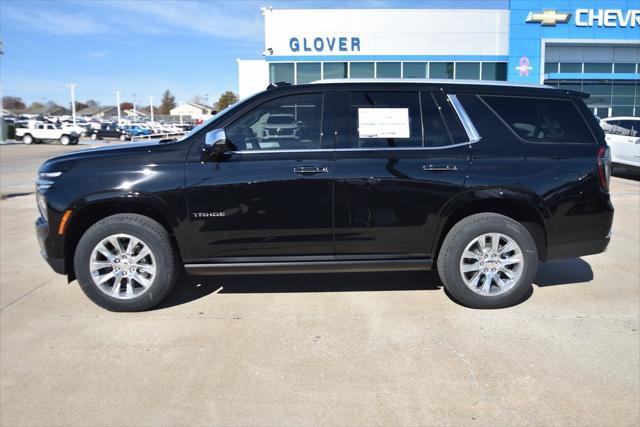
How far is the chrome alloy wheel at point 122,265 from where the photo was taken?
4.39 m

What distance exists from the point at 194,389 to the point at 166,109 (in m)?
151

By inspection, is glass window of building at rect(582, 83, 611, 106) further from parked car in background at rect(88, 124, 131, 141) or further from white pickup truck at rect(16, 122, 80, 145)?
parked car in background at rect(88, 124, 131, 141)

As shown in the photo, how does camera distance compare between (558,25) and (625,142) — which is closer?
(625,142)

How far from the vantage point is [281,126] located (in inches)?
175

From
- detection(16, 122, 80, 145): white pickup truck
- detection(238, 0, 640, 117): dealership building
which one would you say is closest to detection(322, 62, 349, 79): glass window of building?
detection(238, 0, 640, 117): dealership building

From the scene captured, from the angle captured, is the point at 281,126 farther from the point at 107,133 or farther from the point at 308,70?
the point at 107,133

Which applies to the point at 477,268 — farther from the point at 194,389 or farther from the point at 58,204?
the point at 58,204

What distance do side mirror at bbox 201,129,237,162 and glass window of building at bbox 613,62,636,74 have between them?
105 ft

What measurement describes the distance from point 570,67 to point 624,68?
9.99 ft

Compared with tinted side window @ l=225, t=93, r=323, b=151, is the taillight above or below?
below

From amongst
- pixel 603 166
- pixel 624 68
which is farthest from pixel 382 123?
pixel 624 68

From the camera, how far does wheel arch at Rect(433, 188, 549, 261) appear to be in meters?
4.45

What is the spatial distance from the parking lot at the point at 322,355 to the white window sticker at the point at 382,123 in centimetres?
152

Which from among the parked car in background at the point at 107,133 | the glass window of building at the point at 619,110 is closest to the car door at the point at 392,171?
the glass window of building at the point at 619,110
